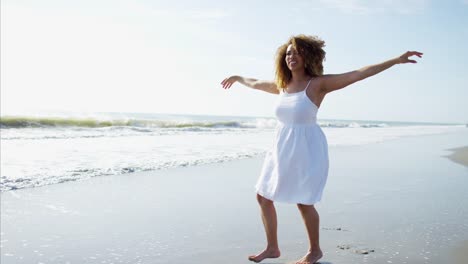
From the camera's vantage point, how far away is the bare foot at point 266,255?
364cm

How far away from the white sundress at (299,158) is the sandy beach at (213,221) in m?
0.66

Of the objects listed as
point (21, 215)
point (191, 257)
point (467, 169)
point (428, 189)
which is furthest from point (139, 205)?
point (467, 169)

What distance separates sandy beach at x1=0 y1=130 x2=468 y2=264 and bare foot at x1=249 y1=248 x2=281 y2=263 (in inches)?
4.1

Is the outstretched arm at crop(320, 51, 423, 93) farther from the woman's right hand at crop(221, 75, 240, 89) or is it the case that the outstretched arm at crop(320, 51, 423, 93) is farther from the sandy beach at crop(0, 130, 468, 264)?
the sandy beach at crop(0, 130, 468, 264)

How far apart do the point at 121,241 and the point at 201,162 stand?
6.27 meters

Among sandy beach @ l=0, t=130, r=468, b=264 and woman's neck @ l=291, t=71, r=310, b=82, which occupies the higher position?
woman's neck @ l=291, t=71, r=310, b=82

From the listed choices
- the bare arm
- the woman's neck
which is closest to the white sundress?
the woman's neck

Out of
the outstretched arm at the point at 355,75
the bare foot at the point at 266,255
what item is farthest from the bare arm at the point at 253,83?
the bare foot at the point at 266,255

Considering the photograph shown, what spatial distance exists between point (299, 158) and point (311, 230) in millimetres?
614

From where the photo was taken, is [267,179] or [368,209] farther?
[368,209]

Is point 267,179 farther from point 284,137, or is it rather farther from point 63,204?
point 63,204

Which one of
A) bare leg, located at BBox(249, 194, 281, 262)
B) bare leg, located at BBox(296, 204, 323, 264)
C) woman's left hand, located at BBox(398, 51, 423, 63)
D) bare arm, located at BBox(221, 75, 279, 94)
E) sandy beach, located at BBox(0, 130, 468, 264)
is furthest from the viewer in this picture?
bare arm, located at BBox(221, 75, 279, 94)

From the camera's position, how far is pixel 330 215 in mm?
5273

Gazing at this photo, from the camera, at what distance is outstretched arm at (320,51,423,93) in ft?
10.9
